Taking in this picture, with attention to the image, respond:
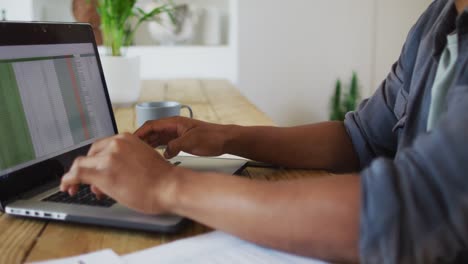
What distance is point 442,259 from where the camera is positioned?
1.45 feet

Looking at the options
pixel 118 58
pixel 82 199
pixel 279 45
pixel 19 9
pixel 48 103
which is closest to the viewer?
pixel 82 199

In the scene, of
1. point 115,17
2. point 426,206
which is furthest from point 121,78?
point 426,206

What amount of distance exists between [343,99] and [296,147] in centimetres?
197

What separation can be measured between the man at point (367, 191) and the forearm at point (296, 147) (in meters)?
0.15

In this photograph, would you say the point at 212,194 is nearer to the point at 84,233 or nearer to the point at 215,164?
the point at 84,233

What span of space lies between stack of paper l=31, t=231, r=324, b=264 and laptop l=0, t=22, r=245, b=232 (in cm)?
4

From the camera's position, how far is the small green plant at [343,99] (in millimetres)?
2744

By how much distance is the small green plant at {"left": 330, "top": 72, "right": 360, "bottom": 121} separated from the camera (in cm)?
274

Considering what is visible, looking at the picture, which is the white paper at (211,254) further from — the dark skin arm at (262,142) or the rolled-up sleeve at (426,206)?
the dark skin arm at (262,142)

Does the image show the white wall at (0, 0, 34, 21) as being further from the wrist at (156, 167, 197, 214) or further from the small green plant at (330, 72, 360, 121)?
the wrist at (156, 167, 197, 214)

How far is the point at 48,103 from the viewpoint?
0.76 metres

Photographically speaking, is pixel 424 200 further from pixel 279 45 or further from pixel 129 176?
pixel 279 45

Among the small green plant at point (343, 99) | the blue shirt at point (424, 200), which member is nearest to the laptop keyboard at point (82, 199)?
the blue shirt at point (424, 200)

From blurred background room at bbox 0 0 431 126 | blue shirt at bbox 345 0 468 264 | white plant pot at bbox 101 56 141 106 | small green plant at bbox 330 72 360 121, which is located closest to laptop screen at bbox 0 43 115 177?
blue shirt at bbox 345 0 468 264
